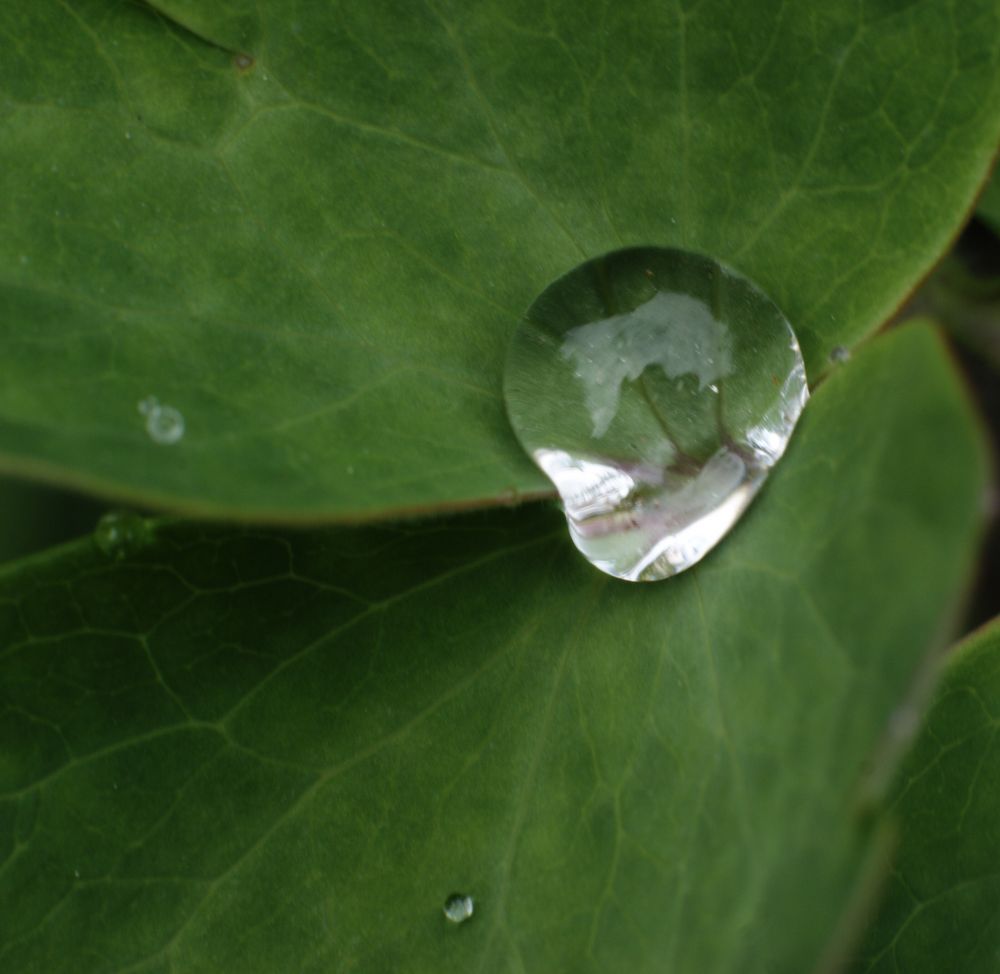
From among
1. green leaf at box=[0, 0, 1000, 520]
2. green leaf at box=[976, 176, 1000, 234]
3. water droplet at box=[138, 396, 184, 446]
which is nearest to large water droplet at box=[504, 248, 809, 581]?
green leaf at box=[0, 0, 1000, 520]

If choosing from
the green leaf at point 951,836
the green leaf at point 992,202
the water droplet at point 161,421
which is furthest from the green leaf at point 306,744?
the green leaf at point 992,202

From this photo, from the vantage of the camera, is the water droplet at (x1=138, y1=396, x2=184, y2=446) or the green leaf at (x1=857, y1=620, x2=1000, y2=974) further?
the green leaf at (x1=857, y1=620, x2=1000, y2=974)

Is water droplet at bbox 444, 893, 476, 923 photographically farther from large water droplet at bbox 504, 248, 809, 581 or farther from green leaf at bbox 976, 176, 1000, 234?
green leaf at bbox 976, 176, 1000, 234

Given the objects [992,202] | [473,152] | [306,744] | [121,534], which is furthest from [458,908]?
[992,202]

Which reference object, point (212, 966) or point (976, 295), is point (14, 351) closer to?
point (212, 966)

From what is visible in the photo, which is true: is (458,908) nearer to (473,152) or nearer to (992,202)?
(473,152)

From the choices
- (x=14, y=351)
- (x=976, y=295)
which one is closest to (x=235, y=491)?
(x=14, y=351)

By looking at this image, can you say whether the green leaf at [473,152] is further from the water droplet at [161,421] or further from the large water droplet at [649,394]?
the water droplet at [161,421]
